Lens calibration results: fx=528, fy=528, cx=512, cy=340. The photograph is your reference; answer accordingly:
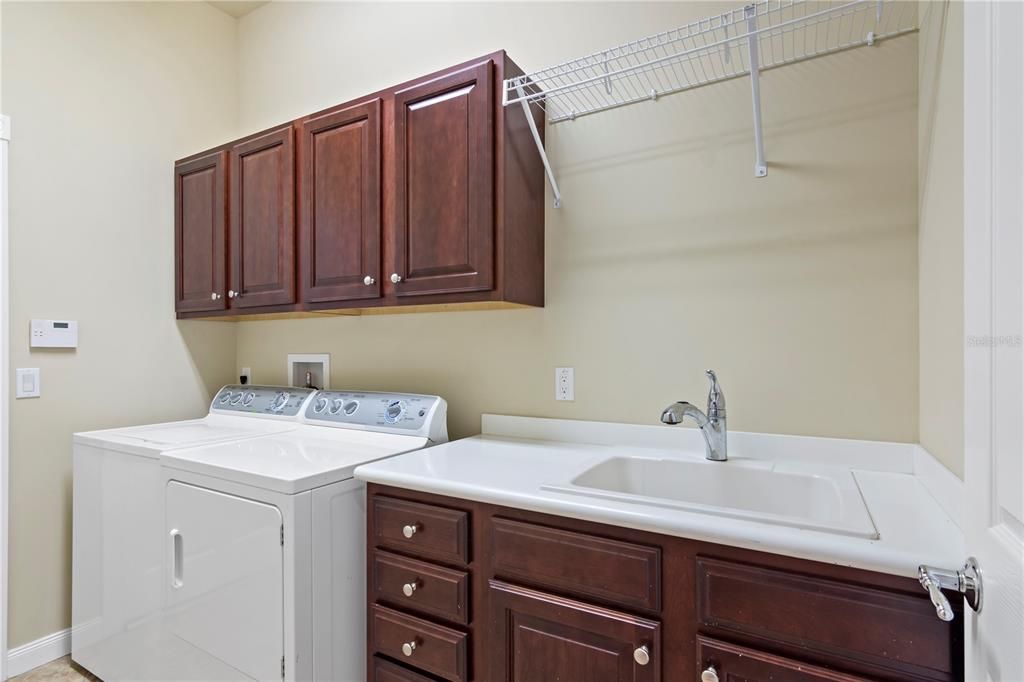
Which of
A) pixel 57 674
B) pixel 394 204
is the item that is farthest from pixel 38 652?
pixel 394 204

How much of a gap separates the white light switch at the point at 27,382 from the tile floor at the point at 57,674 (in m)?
1.07

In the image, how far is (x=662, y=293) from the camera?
167 cm

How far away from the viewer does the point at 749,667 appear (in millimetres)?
948

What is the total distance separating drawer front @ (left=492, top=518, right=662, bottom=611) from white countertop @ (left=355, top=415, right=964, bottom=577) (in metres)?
0.06

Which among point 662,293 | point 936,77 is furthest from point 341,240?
point 936,77

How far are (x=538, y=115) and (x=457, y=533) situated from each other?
55.1 inches

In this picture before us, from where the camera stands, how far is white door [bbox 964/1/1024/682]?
1.75 feet

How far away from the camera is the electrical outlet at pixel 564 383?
183 cm

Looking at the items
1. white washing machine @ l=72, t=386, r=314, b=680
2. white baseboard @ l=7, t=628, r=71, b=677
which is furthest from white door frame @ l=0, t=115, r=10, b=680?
white washing machine @ l=72, t=386, r=314, b=680

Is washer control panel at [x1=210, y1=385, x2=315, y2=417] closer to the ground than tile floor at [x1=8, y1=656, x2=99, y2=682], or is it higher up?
higher up

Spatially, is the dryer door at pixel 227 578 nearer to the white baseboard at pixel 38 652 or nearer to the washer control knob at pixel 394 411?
the washer control knob at pixel 394 411

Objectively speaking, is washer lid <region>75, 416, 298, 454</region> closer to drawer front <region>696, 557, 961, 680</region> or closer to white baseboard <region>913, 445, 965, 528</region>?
drawer front <region>696, 557, 961, 680</region>

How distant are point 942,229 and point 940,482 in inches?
20.7

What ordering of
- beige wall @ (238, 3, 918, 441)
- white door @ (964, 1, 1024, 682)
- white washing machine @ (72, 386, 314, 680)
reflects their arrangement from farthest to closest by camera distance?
1. white washing machine @ (72, 386, 314, 680)
2. beige wall @ (238, 3, 918, 441)
3. white door @ (964, 1, 1024, 682)
